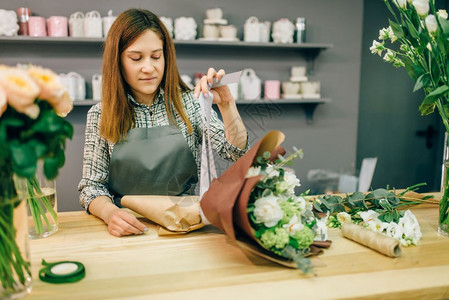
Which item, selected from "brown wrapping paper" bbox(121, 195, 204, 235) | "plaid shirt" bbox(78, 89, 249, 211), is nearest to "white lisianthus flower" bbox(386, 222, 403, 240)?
"brown wrapping paper" bbox(121, 195, 204, 235)

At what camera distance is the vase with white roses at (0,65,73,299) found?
2.37 ft

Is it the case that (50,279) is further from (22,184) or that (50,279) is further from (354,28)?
(354,28)

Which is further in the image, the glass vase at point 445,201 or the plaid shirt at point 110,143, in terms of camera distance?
the plaid shirt at point 110,143

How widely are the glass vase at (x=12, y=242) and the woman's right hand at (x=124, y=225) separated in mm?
342

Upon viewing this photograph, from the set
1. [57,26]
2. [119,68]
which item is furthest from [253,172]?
[57,26]

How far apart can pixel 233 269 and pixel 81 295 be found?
1.14 feet

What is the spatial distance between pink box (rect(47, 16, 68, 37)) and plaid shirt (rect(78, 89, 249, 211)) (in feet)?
4.64

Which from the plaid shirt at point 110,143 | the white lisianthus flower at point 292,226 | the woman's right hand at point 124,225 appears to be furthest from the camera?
the plaid shirt at point 110,143

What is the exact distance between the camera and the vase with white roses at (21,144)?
0.72 meters

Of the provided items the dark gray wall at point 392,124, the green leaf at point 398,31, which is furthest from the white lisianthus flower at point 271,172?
the dark gray wall at point 392,124

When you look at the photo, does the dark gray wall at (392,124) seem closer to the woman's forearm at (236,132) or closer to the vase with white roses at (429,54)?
the woman's forearm at (236,132)

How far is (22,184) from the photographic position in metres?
0.81

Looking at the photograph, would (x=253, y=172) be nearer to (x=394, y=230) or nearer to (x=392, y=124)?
(x=394, y=230)

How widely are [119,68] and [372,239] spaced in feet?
3.91
